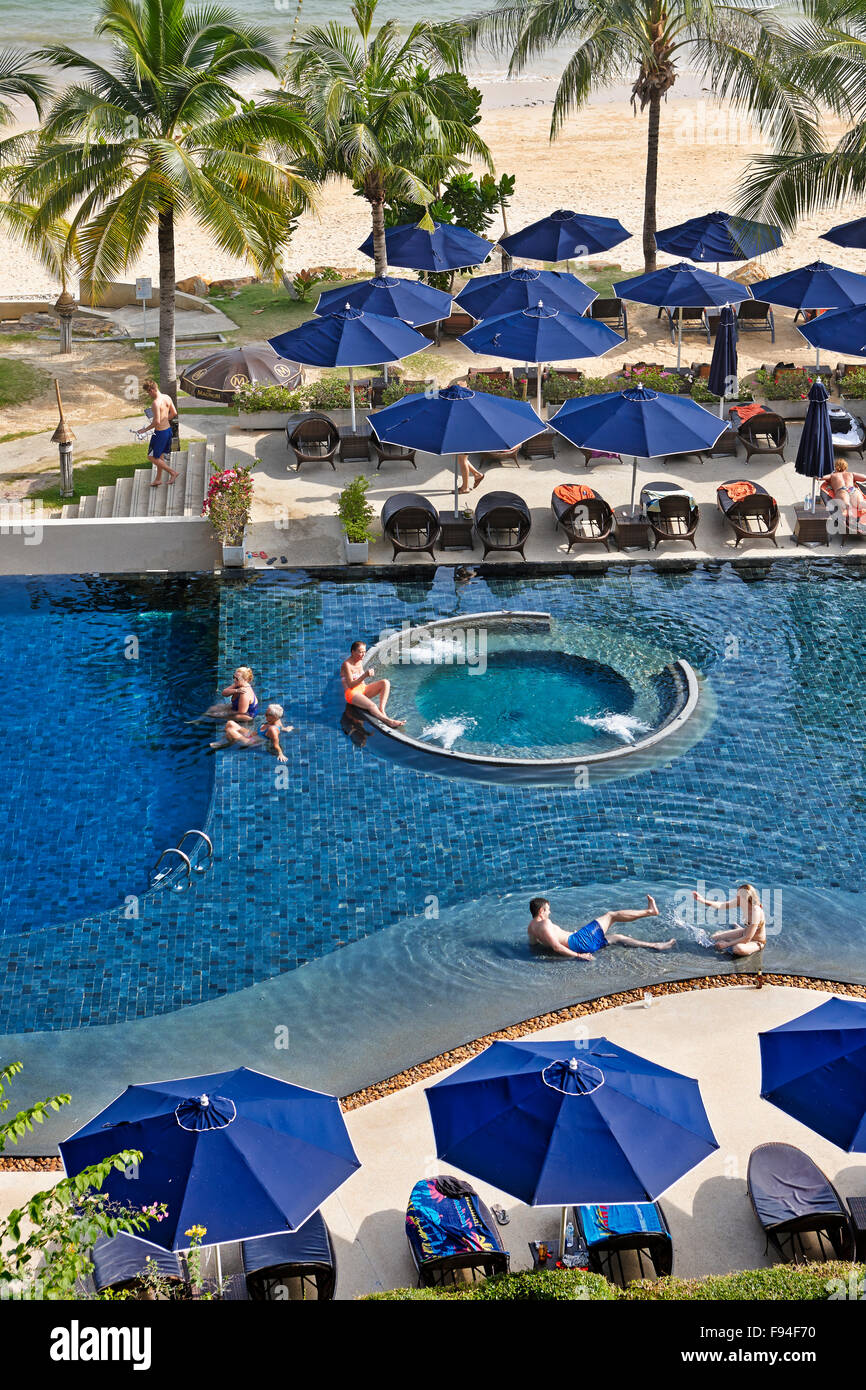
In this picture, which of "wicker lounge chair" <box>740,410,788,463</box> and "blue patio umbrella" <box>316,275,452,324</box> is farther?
"blue patio umbrella" <box>316,275,452,324</box>

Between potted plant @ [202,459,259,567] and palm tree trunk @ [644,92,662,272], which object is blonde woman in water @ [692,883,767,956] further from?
palm tree trunk @ [644,92,662,272]

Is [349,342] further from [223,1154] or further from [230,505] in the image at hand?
[223,1154]

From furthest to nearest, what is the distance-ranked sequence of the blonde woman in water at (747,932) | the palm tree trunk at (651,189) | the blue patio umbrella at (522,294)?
the palm tree trunk at (651,189)
the blue patio umbrella at (522,294)
the blonde woman in water at (747,932)

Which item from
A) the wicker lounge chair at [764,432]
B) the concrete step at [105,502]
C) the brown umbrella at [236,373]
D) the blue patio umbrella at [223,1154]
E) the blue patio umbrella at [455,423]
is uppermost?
the brown umbrella at [236,373]

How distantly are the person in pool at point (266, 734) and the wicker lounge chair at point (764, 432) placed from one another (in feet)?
37.8

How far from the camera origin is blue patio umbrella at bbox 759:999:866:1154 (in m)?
11.3

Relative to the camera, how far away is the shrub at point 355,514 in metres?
22.3

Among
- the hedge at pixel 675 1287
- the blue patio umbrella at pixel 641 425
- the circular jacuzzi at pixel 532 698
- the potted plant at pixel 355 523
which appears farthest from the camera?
the potted plant at pixel 355 523

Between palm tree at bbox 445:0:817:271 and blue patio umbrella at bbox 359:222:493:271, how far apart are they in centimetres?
397

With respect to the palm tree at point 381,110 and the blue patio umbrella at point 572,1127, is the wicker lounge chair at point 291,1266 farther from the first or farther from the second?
the palm tree at point 381,110

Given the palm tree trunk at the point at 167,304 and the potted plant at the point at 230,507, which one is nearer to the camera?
the potted plant at the point at 230,507

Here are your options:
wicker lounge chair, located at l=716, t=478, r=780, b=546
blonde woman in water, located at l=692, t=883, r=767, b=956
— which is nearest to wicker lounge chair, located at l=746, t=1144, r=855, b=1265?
blonde woman in water, located at l=692, t=883, r=767, b=956

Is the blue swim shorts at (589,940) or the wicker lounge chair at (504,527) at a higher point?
the wicker lounge chair at (504,527)

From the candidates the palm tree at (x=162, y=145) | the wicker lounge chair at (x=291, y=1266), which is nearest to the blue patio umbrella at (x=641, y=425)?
the palm tree at (x=162, y=145)
